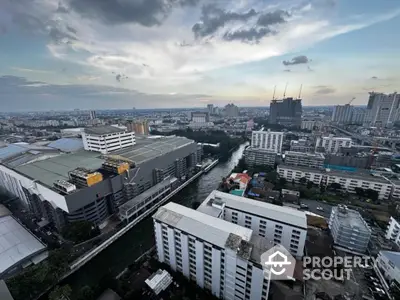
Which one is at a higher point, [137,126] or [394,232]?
[137,126]

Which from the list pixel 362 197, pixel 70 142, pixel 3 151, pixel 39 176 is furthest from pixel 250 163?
pixel 3 151

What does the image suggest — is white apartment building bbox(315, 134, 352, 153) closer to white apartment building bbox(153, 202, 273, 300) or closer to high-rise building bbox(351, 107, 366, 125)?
white apartment building bbox(153, 202, 273, 300)

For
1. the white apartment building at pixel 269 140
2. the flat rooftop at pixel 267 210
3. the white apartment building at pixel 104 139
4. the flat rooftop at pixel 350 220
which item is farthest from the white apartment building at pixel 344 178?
the white apartment building at pixel 104 139

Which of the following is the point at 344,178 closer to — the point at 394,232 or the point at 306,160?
the point at 306,160

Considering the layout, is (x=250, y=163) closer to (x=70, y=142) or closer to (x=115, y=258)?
(x=115, y=258)

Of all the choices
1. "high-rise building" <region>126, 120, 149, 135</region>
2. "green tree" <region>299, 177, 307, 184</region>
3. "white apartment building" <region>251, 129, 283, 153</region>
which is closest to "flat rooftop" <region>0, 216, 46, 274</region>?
"green tree" <region>299, 177, 307, 184</region>

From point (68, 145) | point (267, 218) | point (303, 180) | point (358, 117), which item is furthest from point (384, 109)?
point (68, 145)

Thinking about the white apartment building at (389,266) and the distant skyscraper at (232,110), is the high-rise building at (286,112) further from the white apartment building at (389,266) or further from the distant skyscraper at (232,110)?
the white apartment building at (389,266)
